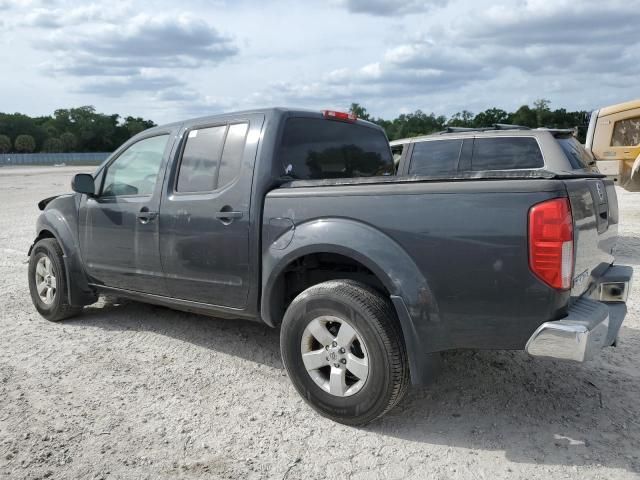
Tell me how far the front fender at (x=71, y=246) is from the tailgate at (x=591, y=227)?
164 inches

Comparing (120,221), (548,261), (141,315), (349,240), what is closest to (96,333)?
(141,315)

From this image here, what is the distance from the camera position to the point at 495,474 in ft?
9.57

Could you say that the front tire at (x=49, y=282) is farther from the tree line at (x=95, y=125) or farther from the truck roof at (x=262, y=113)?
the tree line at (x=95, y=125)

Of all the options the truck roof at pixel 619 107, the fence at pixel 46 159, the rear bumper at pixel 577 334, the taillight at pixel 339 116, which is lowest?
the fence at pixel 46 159

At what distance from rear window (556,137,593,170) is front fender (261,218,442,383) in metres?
4.74

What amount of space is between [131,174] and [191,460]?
8.92ft

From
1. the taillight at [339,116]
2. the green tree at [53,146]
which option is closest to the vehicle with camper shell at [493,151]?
the taillight at [339,116]

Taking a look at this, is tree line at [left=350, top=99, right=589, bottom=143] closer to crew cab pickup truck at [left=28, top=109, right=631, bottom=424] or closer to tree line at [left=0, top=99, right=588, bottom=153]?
tree line at [left=0, top=99, right=588, bottom=153]

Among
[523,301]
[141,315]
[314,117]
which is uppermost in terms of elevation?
[314,117]

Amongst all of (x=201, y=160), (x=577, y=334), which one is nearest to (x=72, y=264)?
(x=201, y=160)

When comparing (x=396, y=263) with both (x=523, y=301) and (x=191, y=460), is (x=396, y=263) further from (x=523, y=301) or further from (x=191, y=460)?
(x=191, y=460)

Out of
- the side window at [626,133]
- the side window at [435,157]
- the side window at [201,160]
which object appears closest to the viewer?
the side window at [201,160]

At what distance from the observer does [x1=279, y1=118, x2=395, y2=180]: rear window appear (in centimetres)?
415

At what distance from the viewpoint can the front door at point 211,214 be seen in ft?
13.1
